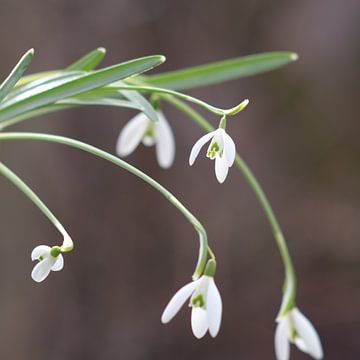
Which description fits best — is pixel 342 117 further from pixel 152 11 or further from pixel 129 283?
pixel 129 283

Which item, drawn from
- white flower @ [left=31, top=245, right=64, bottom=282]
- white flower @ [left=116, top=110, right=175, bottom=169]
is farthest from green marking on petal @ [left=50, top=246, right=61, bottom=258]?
white flower @ [left=116, top=110, right=175, bottom=169]

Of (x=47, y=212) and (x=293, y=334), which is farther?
(x=293, y=334)

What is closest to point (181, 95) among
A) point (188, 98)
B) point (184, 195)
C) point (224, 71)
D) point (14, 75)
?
point (188, 98)

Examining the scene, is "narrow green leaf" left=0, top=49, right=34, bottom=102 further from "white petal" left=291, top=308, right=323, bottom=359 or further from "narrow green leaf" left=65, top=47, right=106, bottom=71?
"white petal" left=291, top=308, right=323, bottom=359

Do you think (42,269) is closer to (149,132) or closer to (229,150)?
(229,150)

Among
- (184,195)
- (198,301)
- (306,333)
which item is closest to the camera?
(198,301)
